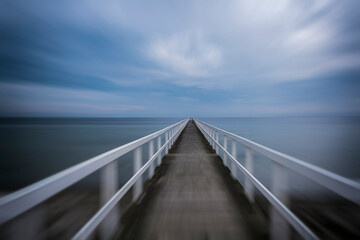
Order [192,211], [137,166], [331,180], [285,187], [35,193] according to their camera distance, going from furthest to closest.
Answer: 1. [137,166]
2. [192,211]
3. [285,187]
4. [331,180]
5. [35,193]

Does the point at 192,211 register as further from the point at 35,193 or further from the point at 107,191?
the point at 35,193

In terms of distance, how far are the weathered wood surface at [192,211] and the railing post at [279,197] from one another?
145 mm

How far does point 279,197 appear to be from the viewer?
5.67 ft

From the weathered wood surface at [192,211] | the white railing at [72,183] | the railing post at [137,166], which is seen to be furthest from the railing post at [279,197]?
the railing post at [137,166]

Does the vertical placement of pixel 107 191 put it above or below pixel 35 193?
below

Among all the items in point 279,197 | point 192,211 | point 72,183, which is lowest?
point 192,211

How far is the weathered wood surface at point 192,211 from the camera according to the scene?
195 cm

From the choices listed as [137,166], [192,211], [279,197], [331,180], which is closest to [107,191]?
[137,166]

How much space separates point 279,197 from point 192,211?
1.21 m

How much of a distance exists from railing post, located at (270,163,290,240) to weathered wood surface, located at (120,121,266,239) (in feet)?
0.47

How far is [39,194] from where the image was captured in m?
0.94

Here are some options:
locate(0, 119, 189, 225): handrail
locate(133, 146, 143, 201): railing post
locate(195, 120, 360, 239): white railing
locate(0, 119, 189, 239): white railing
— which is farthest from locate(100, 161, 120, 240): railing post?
locate(195, 120, 360, 239): white railing

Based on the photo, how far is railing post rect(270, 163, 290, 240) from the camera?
5.67 feet

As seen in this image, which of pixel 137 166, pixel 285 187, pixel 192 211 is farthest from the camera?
pixel 137 166
